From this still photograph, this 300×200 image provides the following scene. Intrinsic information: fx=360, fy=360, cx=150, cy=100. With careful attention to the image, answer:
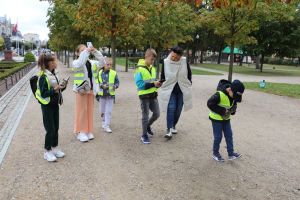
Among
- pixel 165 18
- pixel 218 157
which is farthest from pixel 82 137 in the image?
pixel 165 18

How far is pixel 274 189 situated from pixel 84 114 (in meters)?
3.77

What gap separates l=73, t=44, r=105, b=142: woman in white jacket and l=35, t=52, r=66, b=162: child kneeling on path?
924 mm

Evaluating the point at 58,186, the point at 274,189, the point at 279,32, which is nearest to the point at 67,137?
the point at 58,186

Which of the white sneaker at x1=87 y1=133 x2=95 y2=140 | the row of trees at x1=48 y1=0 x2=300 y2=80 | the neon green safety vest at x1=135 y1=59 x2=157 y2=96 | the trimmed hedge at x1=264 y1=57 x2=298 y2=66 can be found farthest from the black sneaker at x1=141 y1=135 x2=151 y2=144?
the trimmed hedge at x1=264 y1=57 x2=298 y2=66

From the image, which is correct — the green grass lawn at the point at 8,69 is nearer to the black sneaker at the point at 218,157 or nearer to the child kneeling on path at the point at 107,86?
the child kneeling on path at the point at 107,86

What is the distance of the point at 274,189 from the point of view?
4.80 m

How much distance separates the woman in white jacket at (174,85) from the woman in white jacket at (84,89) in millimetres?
1372

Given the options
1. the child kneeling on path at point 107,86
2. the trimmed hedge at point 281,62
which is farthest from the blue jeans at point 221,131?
the trimmed hedge at point 281,62

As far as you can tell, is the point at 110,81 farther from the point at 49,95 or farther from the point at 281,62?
the point at 281,62

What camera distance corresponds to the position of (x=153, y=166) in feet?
18.2

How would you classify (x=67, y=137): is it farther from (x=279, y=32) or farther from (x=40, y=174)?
(x=279, y=32)

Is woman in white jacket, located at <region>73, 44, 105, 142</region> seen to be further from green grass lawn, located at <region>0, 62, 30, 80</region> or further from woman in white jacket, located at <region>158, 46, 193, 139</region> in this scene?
green grass lawn, located at <region>0, 62, 30, 80</region>

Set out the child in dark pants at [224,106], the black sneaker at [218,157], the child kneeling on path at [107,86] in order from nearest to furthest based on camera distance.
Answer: the child in dark pants at [224,106]
the black sneaker at [218,157]
the child kneeling on path at [107,86]

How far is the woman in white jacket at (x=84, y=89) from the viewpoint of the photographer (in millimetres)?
6656
